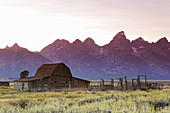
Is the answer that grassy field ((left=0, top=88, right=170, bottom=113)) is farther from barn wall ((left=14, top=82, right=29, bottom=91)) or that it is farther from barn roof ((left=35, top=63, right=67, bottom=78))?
barn roof ((left=35, top=63, right=67, bottom=78))

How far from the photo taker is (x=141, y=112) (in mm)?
12273

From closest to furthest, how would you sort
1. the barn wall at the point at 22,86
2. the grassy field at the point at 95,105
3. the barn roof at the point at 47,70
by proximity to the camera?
1. the grassy field at the point at 95,105
2. the barn wall at the point at 22,86
3. the barn roof at the point at 47,70

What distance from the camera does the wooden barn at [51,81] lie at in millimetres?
51844

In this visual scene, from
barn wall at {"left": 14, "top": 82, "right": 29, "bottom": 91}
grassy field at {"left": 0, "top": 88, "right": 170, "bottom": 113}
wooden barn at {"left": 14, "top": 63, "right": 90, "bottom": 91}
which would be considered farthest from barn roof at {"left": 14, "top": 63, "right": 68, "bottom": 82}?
grassy field at {"left": 0, "top": 88, "right": 170, "bottom": 113}

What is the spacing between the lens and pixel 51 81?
53812mm

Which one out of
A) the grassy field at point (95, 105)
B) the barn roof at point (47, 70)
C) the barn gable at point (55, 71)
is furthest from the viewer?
the barn roof at point (47, 70)

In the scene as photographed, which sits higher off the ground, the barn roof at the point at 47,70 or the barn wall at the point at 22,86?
the barn roof at the point at 47,70

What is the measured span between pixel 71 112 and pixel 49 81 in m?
40.3

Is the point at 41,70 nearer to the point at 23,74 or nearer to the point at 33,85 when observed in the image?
the point at 33,85

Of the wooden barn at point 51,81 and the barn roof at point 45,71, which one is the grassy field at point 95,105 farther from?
the barn roof at point 45,71

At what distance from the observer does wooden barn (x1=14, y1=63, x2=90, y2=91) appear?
5184 cm

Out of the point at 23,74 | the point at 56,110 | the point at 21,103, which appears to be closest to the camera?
the point at 56,110

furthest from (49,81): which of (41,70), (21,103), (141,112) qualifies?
(141,112)

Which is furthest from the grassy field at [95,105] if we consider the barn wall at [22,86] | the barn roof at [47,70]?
the barn roof at [47,70]
